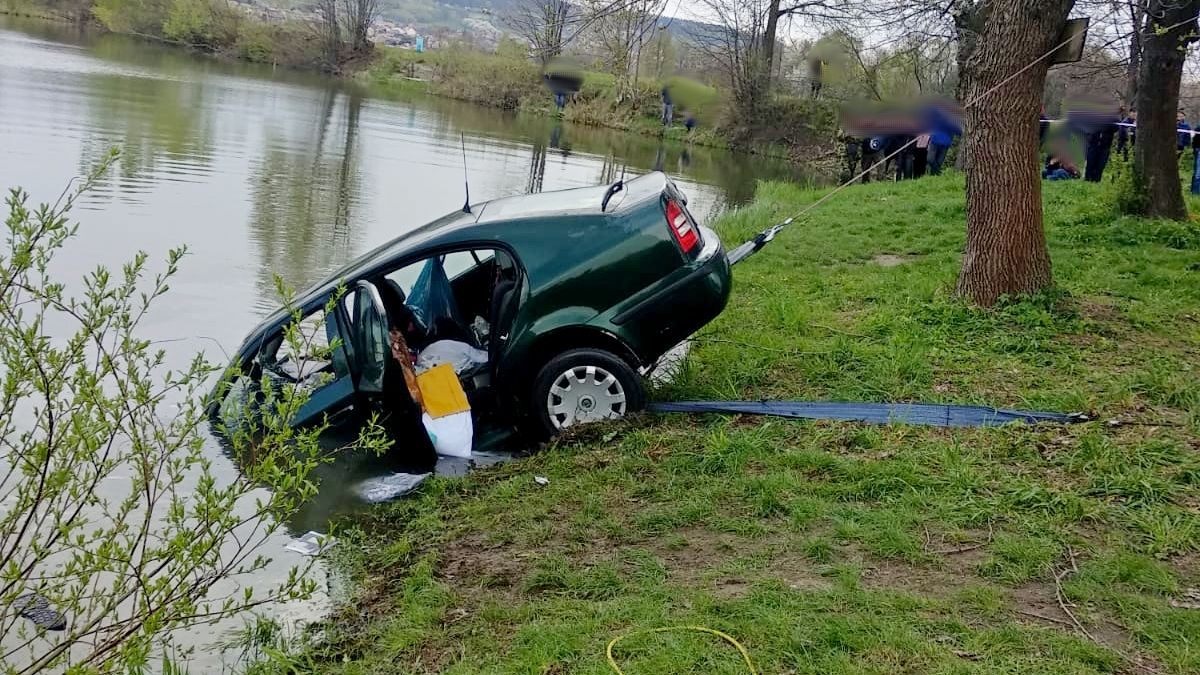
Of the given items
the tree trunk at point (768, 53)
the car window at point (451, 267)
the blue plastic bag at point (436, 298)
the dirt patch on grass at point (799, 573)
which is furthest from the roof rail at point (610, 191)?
the tree trunk at point (768, 53)

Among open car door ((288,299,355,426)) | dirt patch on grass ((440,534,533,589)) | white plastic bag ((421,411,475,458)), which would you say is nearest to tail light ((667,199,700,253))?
white plastic bag ((421,411,475,458))

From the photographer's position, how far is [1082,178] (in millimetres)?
18391

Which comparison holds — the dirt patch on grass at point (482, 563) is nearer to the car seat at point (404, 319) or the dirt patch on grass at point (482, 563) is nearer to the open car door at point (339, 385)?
the open car door at point (339, 385)

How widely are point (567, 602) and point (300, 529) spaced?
2143 mm

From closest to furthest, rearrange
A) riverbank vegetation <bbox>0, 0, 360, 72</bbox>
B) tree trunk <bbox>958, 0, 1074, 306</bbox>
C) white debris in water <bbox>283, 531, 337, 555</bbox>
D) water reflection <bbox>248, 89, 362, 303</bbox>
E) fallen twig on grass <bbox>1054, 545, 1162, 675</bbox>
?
fallen twig on grass <bbox>1054, 545, 1162, 675</bbox>
white debris in water <bbox>283, 531, 337, 555</bbox>
tree trunk <bbox>958, 0, 1074, 306</bbox>
water reflection <bbox>248, 89, 362, 303</bbox>
riverbank vegetation <bbox>0, 0, 360, 72</bbox>

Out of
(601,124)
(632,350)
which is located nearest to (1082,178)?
(632,350)

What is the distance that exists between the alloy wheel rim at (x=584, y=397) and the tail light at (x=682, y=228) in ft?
3.24

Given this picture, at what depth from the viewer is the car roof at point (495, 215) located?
662 cm

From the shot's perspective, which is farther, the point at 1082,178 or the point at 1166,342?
the point at 1082,178

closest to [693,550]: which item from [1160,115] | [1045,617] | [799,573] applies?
[799,573]

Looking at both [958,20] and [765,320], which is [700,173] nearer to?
[958,20]

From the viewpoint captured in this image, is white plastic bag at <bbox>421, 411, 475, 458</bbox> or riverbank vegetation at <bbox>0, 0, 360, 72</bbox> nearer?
white plastic bag at <bbox>421, 411, 475, 458</bbox>

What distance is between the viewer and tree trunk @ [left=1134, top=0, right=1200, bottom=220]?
11359mm

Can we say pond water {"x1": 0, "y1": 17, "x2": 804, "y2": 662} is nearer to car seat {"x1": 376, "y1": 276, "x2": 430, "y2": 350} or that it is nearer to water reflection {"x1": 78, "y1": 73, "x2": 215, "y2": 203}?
water reflection {"x1": 78, "y1": 73, "x2": 215, "y2": 203}
